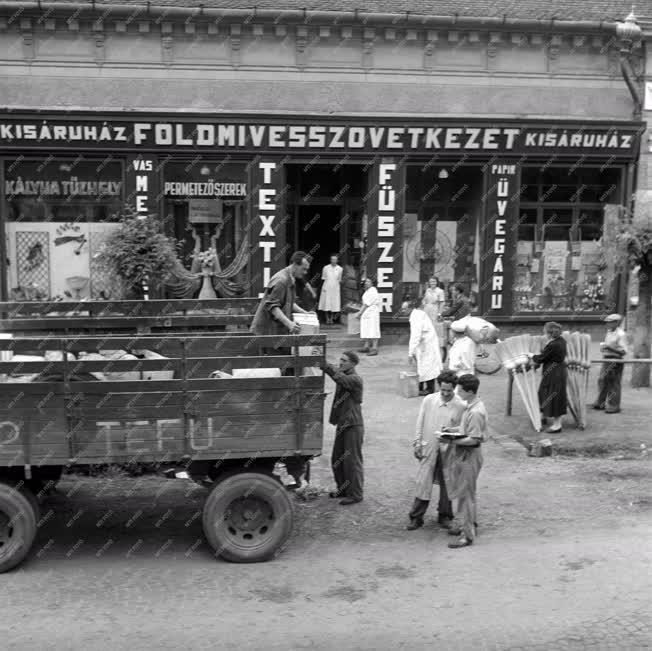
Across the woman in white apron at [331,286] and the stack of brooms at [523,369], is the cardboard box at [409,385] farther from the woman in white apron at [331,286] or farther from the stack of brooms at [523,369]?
the woman in white apron at [331,286]

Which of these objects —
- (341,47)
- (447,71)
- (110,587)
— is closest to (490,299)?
(447,71)

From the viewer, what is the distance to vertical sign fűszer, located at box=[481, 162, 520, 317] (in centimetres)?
1767

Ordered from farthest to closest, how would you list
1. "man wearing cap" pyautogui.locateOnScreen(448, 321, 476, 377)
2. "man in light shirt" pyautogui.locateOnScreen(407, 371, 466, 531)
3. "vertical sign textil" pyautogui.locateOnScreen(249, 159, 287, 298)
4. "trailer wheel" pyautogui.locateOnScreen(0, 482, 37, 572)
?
1. "vertical sign textil" pyautogui.locateOnScreen(249, 159, 287, 298)
2. "man wearing cap" pyautogui.locateOnScreen(448, 321, 476, 377)
3. "man in light shirt" pyautogui.locateOnScreen(407, 371, 466, 531)
4. "trailer wheel" pyautogui.locateOnScreen(0, 482, 37, 572)

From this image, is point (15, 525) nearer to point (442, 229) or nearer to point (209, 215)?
point (209, 215)

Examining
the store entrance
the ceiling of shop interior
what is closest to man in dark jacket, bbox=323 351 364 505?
the ceiling of shop interior

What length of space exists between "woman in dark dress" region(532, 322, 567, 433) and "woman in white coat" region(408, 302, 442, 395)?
218 centimetres

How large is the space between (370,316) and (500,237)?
3.57 m

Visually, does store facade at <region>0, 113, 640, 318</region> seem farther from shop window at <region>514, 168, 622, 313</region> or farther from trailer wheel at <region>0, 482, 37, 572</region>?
trailer wheel at <region>0, 482, 37, 572</region>

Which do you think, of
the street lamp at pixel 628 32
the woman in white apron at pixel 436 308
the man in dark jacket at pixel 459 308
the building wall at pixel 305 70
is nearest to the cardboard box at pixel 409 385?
the man in dark jacket at pixel 459 308

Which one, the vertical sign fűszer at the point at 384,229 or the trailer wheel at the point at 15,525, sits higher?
Result: the vertical sign fűszer at the point at 384,229

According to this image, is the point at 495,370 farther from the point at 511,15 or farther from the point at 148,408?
the point at 148,408

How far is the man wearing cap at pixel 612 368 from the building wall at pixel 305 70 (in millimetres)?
6811

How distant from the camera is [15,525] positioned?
22.2 ft

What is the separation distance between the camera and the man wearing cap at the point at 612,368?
1210 cm
